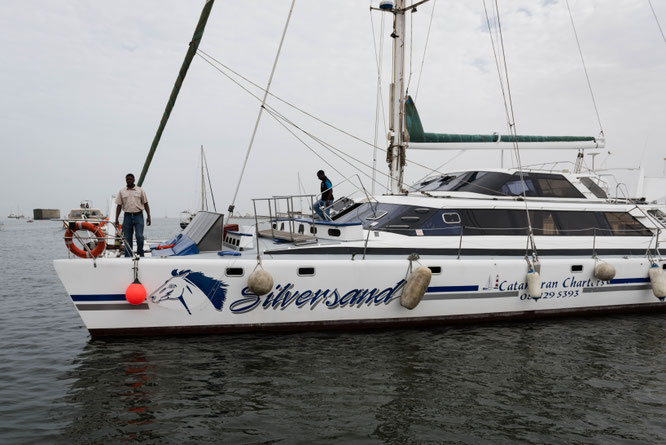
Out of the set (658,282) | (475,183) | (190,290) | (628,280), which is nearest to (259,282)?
(190,290)

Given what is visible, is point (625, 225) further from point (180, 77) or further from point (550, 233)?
point (180, 77)

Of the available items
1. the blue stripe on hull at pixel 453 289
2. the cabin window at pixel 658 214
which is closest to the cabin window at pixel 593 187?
the cabin window at pixel 658 214

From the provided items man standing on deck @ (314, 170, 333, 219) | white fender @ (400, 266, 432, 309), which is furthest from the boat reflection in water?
man standing on deck @ (314, 170, 333, 219)

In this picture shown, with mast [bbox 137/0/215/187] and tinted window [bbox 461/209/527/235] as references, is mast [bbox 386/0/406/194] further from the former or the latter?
mast [bbox 137/0/215/187]

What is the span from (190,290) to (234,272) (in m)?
0.66

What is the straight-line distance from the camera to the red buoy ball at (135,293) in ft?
18.8

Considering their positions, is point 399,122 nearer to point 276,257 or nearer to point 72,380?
point 276,257

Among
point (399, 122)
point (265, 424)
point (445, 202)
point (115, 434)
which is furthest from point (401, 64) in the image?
point (115, 434)

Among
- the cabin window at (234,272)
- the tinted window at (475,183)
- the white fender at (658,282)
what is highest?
the tinted window at (475,183)

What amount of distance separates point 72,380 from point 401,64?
8.87 m

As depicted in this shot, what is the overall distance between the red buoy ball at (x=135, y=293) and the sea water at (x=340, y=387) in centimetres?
75

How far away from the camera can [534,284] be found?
7402 millimetres

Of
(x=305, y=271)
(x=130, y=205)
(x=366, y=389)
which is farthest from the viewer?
(x=130, y=205)

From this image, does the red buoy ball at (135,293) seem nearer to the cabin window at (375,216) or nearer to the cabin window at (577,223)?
the cabin window at (375,216)
